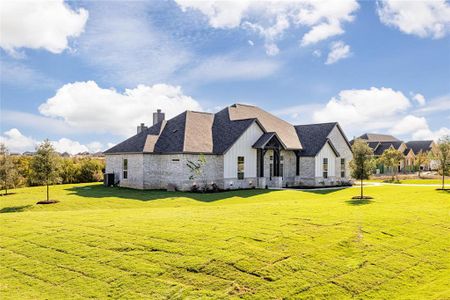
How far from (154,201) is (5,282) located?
53.8 ft

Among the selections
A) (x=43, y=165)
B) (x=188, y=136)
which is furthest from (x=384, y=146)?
(x=43, y=165)

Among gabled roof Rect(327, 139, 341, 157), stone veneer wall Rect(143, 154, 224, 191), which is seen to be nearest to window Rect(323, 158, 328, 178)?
gabled roof Rect(327, 139, 341, 157)

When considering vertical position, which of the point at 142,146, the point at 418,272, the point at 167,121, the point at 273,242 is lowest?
the point at 418,272

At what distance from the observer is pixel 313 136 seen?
43.5m

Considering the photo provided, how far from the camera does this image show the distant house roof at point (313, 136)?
41.3m

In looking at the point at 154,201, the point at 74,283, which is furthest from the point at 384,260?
the point at 154,201

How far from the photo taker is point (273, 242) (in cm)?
1209

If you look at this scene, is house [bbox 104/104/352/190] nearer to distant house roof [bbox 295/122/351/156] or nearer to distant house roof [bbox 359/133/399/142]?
distant house roof [bbox 295/122/351/156]

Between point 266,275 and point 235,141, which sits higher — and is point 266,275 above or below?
below

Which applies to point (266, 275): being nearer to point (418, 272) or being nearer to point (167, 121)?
point (418, 272)

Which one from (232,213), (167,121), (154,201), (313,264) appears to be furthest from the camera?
(167,121)

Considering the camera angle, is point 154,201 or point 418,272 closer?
point 418,272

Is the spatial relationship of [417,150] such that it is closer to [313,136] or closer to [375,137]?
[375,137]

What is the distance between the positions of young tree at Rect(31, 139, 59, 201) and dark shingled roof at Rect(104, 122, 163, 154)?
28.7 feet
